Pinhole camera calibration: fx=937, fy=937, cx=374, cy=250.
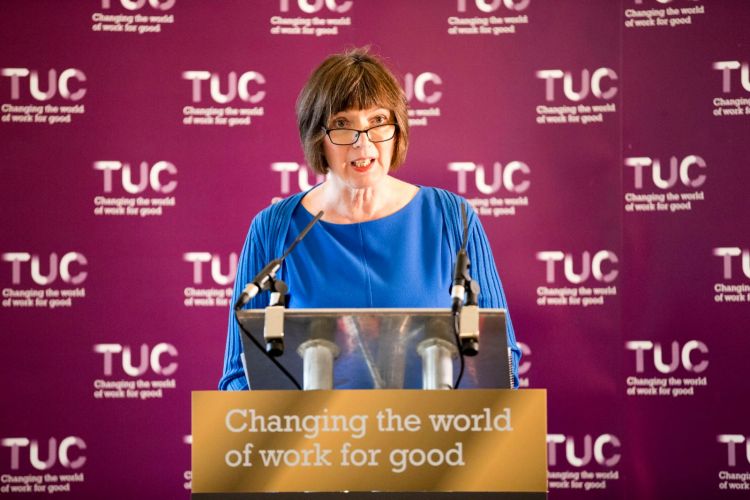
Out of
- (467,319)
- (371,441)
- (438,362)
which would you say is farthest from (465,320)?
(371,441)

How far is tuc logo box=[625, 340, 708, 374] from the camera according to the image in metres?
3.92

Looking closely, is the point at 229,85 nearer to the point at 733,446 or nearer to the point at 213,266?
the point at 213,266

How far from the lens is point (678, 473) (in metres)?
3.89

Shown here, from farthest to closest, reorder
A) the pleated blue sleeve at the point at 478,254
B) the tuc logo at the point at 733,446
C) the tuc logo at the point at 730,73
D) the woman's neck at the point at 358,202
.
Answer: the tuc logo at the point at 730,73 < the tuc logo at the point at 733,446 < the woman's neck at the point at 358,202 < the pleated blue sleeve at the point at 478,254

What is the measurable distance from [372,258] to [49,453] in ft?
7.24

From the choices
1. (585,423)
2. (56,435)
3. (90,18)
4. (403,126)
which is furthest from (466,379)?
(90,18)

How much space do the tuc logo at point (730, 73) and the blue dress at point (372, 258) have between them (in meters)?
2.06

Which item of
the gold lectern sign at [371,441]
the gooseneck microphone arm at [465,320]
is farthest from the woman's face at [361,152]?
the gold lectern sign at [371,441]

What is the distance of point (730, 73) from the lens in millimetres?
3996

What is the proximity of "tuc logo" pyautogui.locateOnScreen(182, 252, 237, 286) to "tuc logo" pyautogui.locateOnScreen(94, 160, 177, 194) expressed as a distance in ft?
1.00

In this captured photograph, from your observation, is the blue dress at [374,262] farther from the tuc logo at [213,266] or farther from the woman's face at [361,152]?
the tuc logo at [213,266]

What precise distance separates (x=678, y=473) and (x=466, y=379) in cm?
248

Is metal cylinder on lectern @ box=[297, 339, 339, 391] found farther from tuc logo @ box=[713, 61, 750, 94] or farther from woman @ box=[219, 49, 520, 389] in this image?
tuc logo @ box=[713, 61, 750, 94]

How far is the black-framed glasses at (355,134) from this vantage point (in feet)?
7.71
